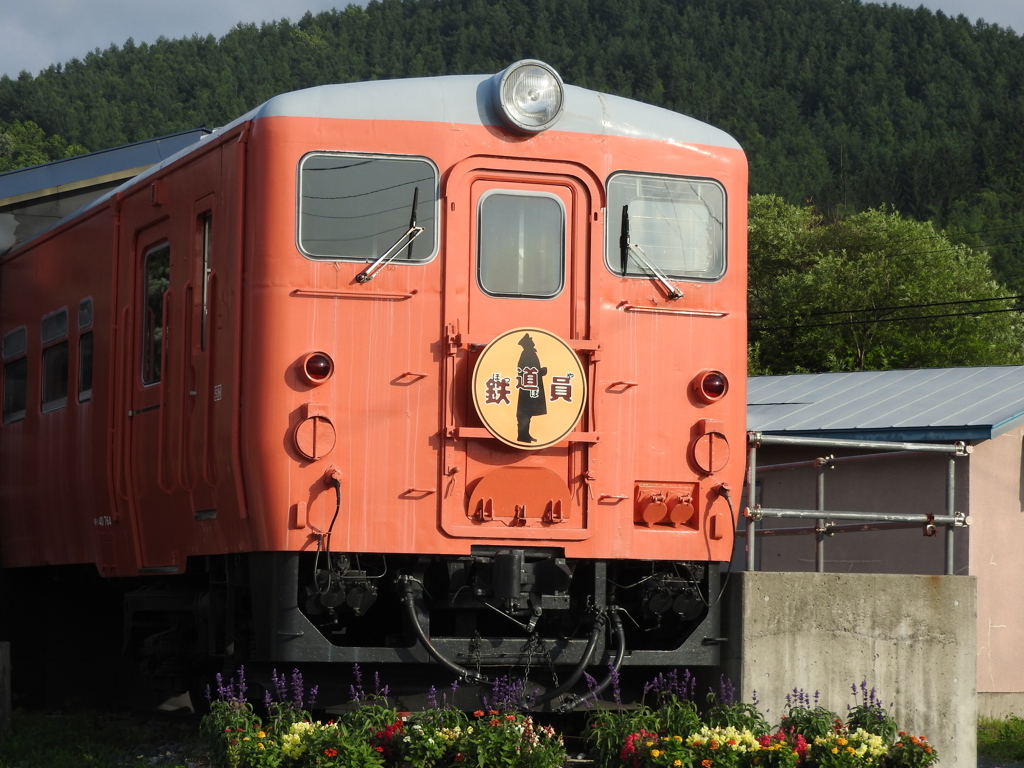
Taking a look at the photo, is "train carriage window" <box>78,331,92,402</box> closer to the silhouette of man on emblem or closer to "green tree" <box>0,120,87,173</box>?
the silhouette of man on emblem

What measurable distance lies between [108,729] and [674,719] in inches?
190

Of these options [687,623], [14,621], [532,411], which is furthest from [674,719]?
[14,621]

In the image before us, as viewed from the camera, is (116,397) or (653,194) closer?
(653,194)

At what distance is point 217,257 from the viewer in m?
8.21

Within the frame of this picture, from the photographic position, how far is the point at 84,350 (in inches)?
418

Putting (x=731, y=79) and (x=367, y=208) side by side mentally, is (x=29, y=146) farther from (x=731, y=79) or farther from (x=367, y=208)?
(x=367, y=208)

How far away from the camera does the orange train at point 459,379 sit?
7684 mm

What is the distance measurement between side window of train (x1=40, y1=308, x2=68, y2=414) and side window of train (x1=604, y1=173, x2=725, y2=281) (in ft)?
16.3

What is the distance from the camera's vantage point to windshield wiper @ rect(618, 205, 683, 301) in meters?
8.29

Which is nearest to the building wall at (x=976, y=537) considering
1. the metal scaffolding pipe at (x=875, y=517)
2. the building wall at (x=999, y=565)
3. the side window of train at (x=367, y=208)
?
the building wall at (x=999, y=565)

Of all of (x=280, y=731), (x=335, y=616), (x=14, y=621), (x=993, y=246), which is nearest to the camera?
(x=280, y=731)

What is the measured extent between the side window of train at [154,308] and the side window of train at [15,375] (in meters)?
3.25

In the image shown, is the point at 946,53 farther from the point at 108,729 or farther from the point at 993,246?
the point at 108,729

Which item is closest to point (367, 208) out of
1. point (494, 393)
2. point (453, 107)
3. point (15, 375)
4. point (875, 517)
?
point (453, 107)
